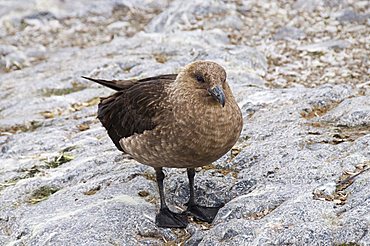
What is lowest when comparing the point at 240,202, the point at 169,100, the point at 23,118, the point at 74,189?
the point at 23,118

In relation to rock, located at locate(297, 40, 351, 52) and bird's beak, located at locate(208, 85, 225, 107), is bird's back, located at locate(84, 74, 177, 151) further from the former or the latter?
rock, located at locate(297, 40, 351, 52)

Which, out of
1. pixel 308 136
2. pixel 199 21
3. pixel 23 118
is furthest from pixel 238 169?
pixel 199 21

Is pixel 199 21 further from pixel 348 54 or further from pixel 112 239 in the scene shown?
pixel 112 239

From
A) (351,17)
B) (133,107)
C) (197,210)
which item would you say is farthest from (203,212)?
(351,17)

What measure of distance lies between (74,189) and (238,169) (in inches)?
60.2

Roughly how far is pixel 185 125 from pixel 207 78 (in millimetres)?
416

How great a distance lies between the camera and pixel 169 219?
17.0ft

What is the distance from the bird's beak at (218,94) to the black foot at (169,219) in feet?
3.36

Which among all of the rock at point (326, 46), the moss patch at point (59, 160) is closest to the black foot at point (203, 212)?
the moss patch at point (59, 160)

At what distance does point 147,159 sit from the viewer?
5305 millimetres

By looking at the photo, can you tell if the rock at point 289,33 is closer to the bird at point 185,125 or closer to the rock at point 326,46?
the rock at point 326,46

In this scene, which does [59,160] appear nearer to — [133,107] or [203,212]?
[133,107]

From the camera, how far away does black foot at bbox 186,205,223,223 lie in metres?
5.27

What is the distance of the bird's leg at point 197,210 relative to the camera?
5.27 metres
